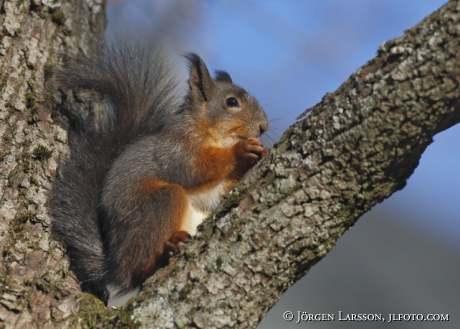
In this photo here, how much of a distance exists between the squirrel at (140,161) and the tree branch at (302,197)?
0.47 m

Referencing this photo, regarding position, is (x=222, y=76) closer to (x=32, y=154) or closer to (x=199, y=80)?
(x=199, y=80)

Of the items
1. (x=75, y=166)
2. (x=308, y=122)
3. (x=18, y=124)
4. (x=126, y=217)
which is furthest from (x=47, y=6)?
(x=308, y=122)

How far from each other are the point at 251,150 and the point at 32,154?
3.46ft

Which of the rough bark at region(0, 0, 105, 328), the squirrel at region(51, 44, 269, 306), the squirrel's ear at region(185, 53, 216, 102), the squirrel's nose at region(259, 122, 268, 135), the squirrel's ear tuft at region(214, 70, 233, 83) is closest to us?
the rough bark at region(0, 0, 105, 328)

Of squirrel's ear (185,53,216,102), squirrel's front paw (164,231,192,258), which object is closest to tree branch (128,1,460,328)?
squirrel's front paw (164,231,192,258)

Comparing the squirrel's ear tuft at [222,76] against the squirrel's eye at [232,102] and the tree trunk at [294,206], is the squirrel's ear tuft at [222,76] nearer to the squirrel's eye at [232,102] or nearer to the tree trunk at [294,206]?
the squirrel's eye at [232,102]

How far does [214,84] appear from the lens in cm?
337

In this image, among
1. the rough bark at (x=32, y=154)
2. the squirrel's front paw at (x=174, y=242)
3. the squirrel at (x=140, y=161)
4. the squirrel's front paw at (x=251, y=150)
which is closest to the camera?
the rough bark at (x=32, y=154)

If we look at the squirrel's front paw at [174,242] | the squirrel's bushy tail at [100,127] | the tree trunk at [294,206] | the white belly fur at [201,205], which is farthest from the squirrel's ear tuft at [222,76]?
the tree trunk at [294,206]

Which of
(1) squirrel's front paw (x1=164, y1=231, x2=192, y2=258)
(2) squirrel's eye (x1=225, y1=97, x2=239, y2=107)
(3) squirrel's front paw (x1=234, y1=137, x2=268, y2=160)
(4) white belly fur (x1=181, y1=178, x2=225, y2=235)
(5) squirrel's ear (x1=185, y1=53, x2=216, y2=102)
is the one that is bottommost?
(1) squirrel's front paw (x1=164, y1=231, x2=192, y2=258)

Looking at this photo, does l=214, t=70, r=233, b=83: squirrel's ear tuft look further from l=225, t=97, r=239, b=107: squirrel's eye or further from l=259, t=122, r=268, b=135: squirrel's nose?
l=259, t=122, r=268, b=135: squirrel's nose

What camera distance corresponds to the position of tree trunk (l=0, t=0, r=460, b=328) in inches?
68.1

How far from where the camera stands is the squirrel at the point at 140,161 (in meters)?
2.61

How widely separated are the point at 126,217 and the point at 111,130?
1.89 ft
